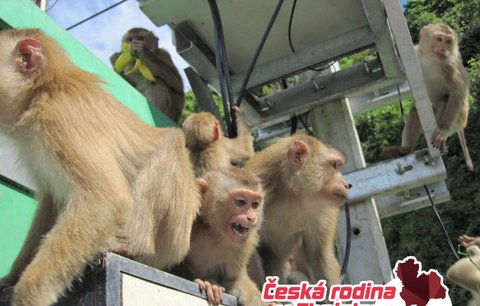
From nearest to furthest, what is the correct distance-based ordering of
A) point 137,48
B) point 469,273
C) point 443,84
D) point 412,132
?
point 469,273
point 137,48
point 412,132
point 443,84

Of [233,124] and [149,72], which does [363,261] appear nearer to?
[233,124]

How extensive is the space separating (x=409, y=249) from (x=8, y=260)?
54.6 ft

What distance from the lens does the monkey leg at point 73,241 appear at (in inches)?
95.2

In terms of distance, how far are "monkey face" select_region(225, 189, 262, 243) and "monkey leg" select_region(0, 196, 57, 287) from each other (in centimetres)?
117

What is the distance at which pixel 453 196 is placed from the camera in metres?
19.2

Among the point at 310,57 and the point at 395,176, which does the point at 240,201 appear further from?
the point at 310,57

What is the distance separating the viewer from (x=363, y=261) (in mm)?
5332

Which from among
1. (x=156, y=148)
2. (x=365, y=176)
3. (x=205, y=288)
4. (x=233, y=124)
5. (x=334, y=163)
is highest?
(x=156, y=148)

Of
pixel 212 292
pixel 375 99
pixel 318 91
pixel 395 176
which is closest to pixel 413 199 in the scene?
pixel 395 176

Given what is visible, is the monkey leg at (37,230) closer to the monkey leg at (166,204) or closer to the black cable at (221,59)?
the monkey leg at (166,204)

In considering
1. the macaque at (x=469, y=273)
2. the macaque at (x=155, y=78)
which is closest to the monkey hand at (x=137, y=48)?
the macaque at (x=155, y=78)

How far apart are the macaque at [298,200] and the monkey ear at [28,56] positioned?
2300 mm

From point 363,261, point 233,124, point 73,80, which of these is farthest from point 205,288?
point 363,261

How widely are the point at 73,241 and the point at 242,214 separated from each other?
150 centimetres
